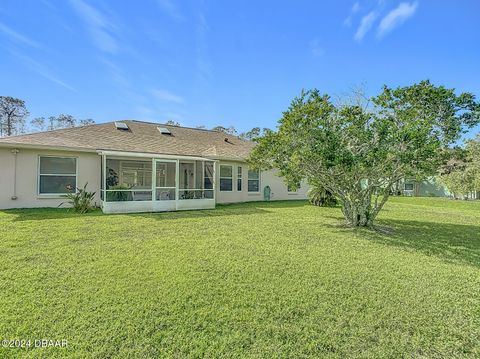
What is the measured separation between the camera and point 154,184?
12.2m

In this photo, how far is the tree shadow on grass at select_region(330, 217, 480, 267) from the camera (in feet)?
21.5

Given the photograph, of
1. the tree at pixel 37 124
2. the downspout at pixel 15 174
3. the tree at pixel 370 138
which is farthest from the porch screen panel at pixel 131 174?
the tree at pixel 37 124

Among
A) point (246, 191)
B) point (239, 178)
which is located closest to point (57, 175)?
point (239, 178)

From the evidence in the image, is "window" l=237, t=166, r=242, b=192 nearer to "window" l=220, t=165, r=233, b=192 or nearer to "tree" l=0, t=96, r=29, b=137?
"window" l=220, t=165, r=233, b=192

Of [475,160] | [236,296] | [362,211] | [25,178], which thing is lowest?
[236,296]

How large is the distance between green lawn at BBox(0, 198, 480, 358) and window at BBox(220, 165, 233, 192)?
951 cm

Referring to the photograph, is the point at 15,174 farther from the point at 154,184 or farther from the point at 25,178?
the point at 154,184

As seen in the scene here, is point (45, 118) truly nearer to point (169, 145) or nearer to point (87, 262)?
point (169, 145)

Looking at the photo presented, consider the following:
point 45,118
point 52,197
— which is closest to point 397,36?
point 52,197

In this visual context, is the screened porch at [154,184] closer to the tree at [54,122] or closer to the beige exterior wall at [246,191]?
the beige exterior wall at [246,191]

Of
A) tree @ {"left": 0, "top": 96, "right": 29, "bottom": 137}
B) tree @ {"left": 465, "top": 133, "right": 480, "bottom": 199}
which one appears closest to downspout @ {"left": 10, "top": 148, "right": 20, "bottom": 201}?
tree @ {"left": 465, "top": 133, "right": 480, "bottom": 199}

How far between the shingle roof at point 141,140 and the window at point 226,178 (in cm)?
92

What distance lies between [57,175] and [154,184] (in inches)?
184

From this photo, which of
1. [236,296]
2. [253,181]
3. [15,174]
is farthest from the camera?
[253,181]
